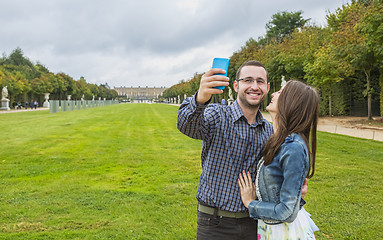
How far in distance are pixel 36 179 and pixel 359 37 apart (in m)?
18.2

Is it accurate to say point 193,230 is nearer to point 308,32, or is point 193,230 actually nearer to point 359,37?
point 359,37

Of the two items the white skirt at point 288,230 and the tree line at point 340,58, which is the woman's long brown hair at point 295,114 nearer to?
the white skirt at point 288,230

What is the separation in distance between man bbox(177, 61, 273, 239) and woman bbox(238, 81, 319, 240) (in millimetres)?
117

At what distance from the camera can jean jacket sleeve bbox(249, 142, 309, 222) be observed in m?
1.60

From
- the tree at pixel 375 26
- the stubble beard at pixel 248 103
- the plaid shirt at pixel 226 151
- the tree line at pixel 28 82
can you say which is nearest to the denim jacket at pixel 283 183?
the plaid shirt at pixel 226 151

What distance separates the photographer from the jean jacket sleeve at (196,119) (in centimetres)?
175

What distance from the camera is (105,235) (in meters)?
4.00

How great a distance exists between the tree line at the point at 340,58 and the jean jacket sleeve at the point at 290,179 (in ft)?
46.9

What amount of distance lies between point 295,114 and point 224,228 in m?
0.82

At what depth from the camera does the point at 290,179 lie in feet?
5.26

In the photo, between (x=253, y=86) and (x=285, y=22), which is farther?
(x=285, y=22)

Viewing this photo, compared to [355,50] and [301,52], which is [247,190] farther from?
[301,52]

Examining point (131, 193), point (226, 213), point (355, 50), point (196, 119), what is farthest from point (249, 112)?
point (355, 50)

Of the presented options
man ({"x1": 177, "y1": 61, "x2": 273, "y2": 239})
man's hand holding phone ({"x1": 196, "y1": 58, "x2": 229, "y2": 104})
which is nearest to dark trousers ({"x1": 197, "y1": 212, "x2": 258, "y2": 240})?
man ({"x1": 177, "y1": 61, "x2": 273, "y2": 239})
